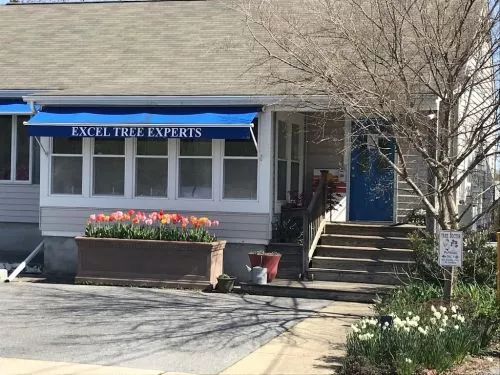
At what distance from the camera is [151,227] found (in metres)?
13.4

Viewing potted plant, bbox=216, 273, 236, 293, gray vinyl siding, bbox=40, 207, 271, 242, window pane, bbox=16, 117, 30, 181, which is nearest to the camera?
potted plant, bbox=216, 273, 236, 293

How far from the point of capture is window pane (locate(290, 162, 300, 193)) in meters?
15.3

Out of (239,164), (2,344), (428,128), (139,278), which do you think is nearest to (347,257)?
(239,164)

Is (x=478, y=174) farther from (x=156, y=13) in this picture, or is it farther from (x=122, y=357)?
(x=122, y=357)

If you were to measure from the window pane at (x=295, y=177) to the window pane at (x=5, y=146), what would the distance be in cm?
655

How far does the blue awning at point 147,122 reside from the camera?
42.2ft

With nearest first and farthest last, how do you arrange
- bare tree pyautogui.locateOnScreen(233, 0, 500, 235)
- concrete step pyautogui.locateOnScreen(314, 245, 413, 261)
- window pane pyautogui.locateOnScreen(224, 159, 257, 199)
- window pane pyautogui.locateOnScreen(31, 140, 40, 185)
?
bare tree pyautogui.locateOnScreen(233, 0, 500, 235) < concrete step pyautogui.locateOnScreen(314, 245, 413, 261) < window pane pyautogui.locateOnScreen(224, 159, 257, 199) < window pane pyautogui.locateOnScreen(31, 140, 40, 185)

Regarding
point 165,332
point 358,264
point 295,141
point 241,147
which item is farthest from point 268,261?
point 165,332

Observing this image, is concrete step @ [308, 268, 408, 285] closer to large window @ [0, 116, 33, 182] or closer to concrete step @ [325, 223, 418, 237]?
concrete step @ [325, 223, 418, 237]

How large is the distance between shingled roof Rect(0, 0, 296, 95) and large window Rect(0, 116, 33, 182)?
3.51ft

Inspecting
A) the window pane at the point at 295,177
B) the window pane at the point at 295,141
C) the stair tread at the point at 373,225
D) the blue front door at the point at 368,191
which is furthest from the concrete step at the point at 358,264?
the window pane at the point at 295,141

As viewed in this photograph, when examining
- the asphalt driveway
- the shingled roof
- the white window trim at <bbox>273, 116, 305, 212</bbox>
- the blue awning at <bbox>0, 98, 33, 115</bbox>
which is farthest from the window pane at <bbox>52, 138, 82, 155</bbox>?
the white window trim at <bbox>273, 116, 305, 212</bbox>

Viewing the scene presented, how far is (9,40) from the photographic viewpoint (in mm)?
17797

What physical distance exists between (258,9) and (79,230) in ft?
20.7
